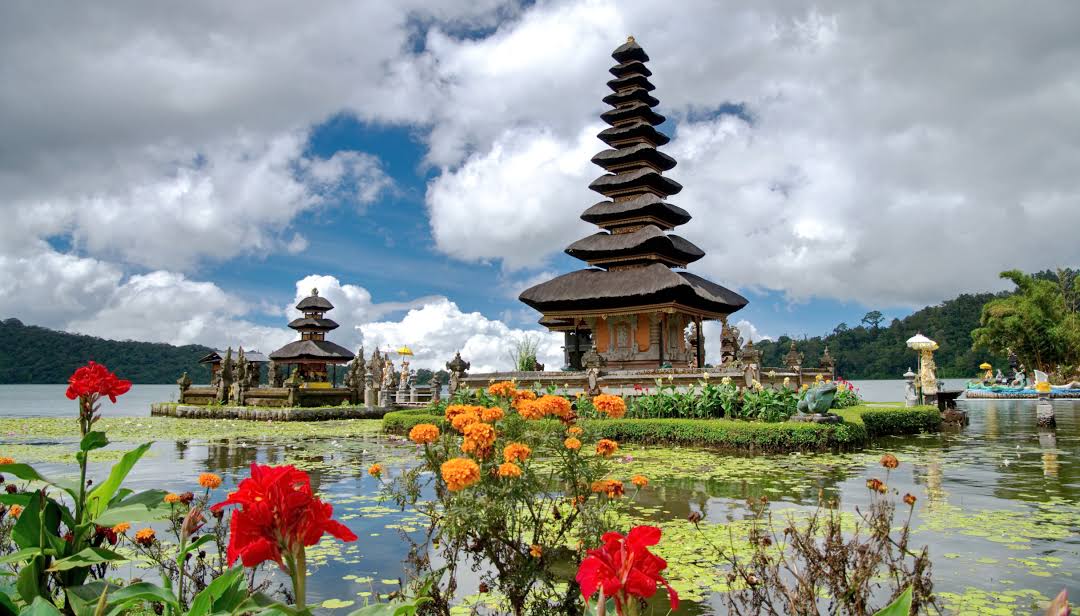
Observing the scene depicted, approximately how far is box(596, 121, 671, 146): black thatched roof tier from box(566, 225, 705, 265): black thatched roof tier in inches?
233

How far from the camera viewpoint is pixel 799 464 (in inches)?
466

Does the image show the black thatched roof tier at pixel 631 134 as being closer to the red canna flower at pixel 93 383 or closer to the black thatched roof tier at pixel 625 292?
the black thatched roof tier at pixel 625 292

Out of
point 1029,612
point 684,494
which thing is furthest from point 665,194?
point 1029,612

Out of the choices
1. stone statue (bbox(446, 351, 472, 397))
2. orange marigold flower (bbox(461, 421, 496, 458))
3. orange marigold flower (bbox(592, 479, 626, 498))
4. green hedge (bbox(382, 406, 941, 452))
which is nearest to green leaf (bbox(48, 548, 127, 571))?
orange marigold flower (bbox(461, 421, 496, 458))

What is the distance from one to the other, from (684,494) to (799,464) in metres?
3.85

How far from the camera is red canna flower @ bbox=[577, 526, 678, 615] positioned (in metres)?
1.38

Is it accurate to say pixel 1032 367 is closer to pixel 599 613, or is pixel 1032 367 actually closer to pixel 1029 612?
pixel 1029 612

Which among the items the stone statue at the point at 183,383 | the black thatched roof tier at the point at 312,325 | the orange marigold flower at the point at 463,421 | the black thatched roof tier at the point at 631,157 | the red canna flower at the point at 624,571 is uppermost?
the black thatched roof tier at the point at 631,157

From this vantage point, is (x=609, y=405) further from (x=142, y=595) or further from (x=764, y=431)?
(x=764, y=431)

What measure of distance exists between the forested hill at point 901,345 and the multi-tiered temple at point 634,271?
43684 millimetres

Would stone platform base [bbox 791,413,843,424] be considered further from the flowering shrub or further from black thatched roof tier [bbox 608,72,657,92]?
black thatched roof tier [bbox 608,72,657,92]

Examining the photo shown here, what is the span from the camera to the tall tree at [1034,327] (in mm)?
44750

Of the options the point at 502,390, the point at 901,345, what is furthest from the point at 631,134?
the point at 901,345

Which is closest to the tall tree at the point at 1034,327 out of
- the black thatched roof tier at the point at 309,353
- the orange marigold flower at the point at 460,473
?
the black thatched roof tier at the point at 309,353
